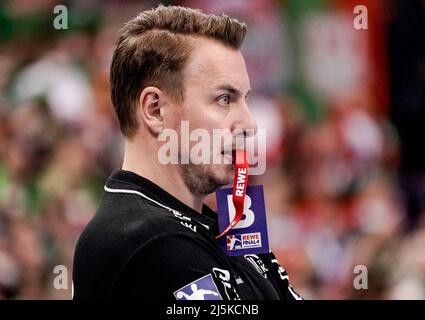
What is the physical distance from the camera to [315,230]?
4.20 meters

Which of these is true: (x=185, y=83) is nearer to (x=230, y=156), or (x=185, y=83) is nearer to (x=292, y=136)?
(x=230, y=156)

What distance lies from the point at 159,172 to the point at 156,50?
26 centimetres

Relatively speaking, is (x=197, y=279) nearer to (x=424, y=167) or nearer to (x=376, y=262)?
(x=376, y=262)

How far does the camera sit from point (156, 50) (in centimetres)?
175

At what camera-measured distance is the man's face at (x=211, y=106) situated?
5.67 feet

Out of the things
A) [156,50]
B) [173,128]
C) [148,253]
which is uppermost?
[156,50]

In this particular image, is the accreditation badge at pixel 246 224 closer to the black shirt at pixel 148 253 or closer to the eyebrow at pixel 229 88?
the black shirt at pixel 148 253

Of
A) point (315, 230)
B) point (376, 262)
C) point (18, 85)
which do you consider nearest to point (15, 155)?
point (18, 85)

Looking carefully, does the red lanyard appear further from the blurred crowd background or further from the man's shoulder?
the blurred crowd background

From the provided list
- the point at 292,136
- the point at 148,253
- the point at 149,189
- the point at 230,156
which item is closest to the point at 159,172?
the point at 149,189

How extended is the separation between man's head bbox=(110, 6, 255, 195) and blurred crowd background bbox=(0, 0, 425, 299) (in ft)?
7.90

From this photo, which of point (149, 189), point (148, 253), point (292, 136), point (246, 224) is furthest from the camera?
point (292, 136)

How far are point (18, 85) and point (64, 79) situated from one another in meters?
0.30

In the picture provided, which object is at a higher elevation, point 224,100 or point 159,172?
point 224,100
